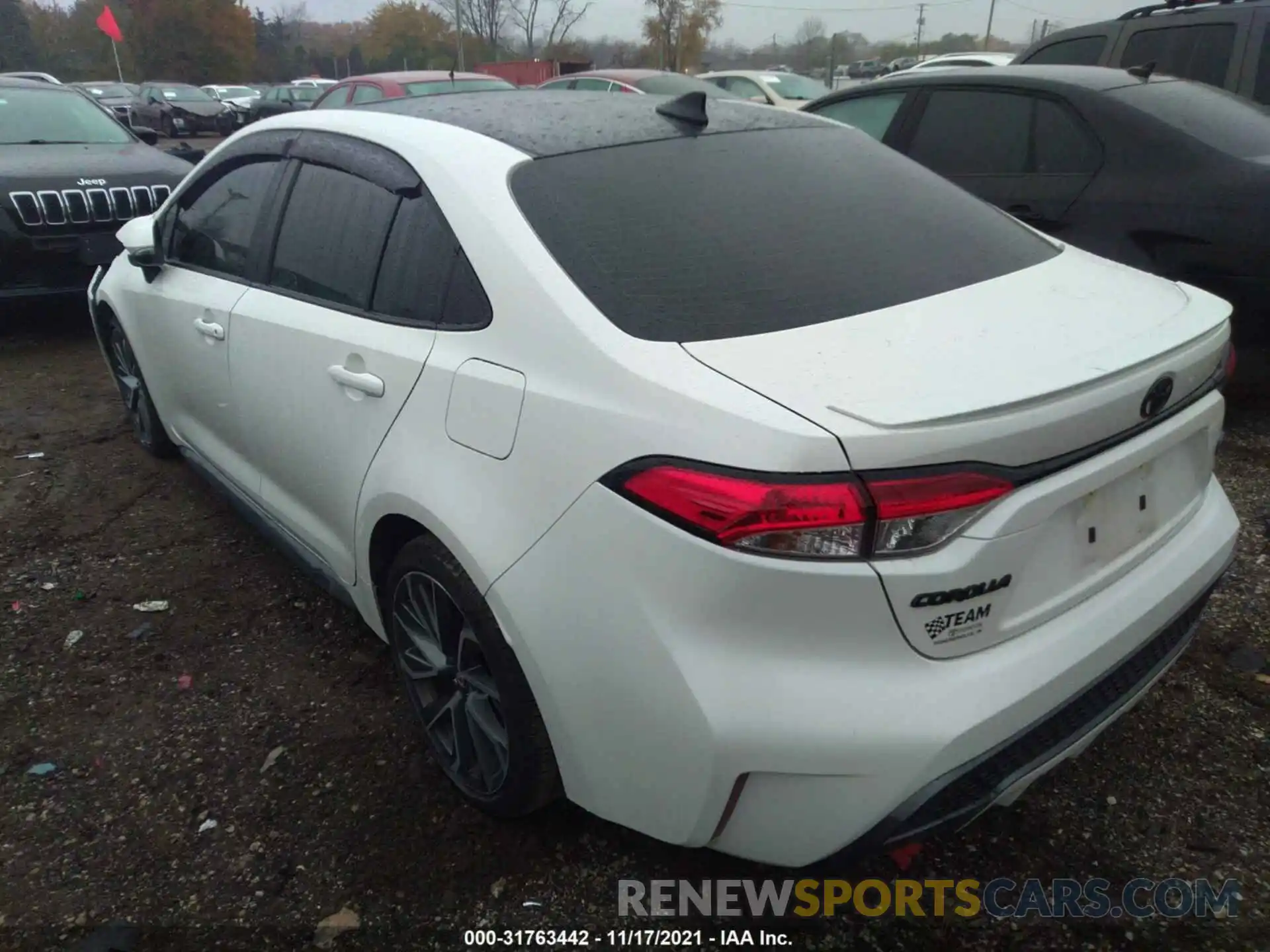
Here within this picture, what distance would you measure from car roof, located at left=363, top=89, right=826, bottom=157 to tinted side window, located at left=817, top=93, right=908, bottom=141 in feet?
8.90

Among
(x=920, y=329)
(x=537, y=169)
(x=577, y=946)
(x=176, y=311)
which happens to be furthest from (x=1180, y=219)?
(x=176, y=311)

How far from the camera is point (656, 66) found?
153ft

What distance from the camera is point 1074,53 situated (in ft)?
20.6

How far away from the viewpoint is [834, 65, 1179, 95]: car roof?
433cm

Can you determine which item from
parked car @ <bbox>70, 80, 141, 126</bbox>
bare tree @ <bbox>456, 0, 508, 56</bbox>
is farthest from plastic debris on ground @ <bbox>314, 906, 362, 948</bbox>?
bare tree @ <bbox>456, 0, 508, 56</bbox>

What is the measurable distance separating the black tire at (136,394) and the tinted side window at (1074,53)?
5.47m

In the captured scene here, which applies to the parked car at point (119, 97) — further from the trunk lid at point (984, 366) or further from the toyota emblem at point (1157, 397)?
the toyota emblem at point (1157, 397)

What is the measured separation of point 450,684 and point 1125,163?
A: 3.65m

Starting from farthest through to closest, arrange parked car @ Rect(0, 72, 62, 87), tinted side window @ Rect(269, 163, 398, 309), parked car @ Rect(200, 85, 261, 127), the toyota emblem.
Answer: parked car @ Rect(200, 85, 261, 127)
parked car @ Rect(0, 72, 62, 87)
tinted side window @ Rect(269, 163, 398, 309)
the toyota emblem

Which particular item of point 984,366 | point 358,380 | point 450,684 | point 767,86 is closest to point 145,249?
point 358,380

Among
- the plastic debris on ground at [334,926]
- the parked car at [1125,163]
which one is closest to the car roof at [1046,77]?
the parked car at [1125,163]

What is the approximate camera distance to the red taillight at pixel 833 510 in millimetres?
1461

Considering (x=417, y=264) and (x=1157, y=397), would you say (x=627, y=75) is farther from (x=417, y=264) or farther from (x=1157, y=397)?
(x=1157, y=397)

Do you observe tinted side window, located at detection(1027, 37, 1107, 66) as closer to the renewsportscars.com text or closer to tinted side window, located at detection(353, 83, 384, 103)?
the renewsportscars.com text
